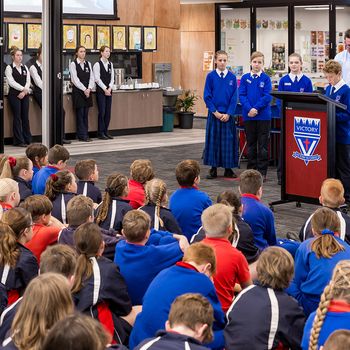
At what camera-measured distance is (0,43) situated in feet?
34.1

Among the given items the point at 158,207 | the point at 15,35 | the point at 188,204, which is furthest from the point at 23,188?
the point at 15,35

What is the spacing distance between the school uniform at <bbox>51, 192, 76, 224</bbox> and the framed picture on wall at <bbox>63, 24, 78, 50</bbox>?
9849 millimetres

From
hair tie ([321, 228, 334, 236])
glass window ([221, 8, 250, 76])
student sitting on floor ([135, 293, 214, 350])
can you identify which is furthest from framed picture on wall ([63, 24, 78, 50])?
student sitting on floor ([135, 293, 214, 350])

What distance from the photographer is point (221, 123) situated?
422 inches

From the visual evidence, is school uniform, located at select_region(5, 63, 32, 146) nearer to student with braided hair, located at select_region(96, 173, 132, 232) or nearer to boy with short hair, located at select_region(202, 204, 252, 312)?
student with braided hair, located at select_region(96, 173, 132, 232)

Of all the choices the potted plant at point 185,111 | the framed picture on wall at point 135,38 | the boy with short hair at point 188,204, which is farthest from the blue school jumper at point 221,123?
the potted plant at point 185,111

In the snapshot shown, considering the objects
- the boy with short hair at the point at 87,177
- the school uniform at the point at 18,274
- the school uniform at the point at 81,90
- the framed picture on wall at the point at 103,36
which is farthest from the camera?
the framed picture on wall at the point at 103,36

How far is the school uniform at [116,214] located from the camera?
5500 millimetres

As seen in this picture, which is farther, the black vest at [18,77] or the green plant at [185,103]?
the green plant at [185,103]

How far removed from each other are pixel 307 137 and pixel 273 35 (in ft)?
33.5

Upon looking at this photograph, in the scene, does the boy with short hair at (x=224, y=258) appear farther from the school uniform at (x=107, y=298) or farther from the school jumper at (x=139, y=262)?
the school uniform at (x=107, y=298)

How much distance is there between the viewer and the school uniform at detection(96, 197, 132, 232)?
550 cm

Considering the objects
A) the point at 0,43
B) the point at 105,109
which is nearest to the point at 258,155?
the point at 0,43

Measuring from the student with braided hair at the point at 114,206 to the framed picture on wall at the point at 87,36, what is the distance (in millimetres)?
10323
